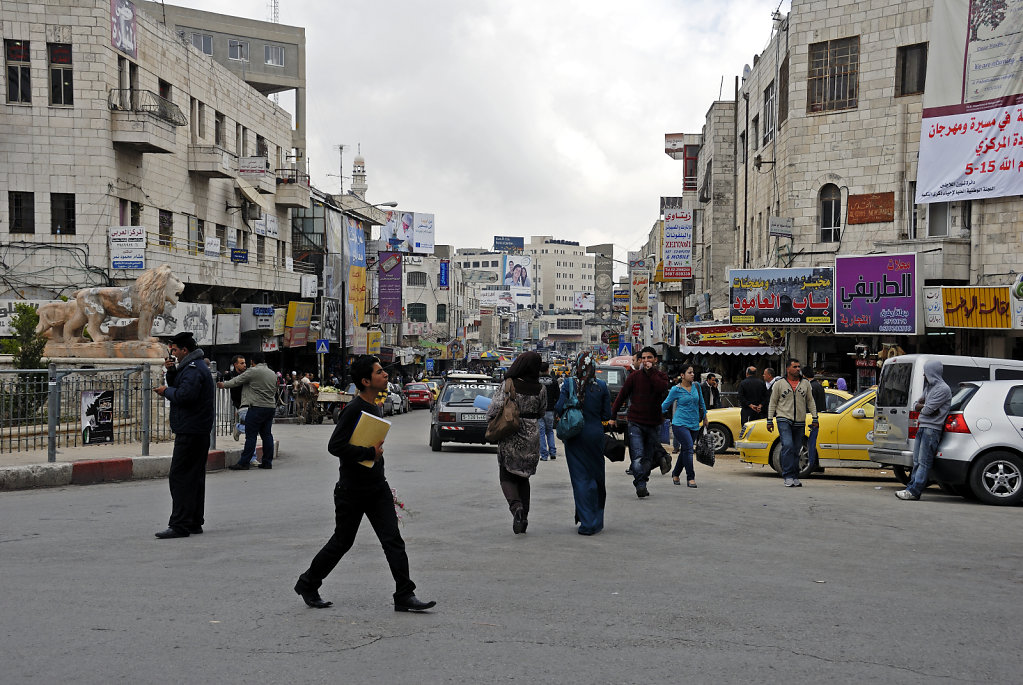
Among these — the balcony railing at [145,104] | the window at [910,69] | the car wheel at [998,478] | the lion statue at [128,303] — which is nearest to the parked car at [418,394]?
the balcony railing at [145,104]

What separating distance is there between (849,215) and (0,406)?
73.9 ft

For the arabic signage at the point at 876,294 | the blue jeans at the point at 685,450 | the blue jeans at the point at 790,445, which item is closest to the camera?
the blue jeans at the point at 685,450

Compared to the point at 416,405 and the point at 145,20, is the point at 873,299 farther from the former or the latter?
the point at 416,405

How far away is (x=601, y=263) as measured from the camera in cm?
14188

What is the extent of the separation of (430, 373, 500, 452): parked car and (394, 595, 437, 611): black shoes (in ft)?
46.7

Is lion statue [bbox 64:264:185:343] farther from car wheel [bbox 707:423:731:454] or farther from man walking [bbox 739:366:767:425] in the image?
man walking [bbox 739:366:767:425]

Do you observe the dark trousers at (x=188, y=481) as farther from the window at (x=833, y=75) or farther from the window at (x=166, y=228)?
the window at (x=166, y=228)

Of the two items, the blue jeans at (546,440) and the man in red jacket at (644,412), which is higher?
the man in red jacket at (644,412)

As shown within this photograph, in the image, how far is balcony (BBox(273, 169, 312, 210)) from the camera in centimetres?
4625

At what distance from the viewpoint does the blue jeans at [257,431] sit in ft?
52.7

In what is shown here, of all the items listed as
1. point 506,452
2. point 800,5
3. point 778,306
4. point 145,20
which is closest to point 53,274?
point 145,20

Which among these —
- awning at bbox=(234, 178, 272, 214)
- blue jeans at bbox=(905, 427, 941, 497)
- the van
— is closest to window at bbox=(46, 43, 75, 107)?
awning at bbox=(234, 178, 272, 214)

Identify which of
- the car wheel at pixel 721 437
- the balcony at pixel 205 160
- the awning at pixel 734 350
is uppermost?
the balcony at pixel 205 160

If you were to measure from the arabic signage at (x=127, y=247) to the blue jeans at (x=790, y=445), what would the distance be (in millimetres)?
22553
